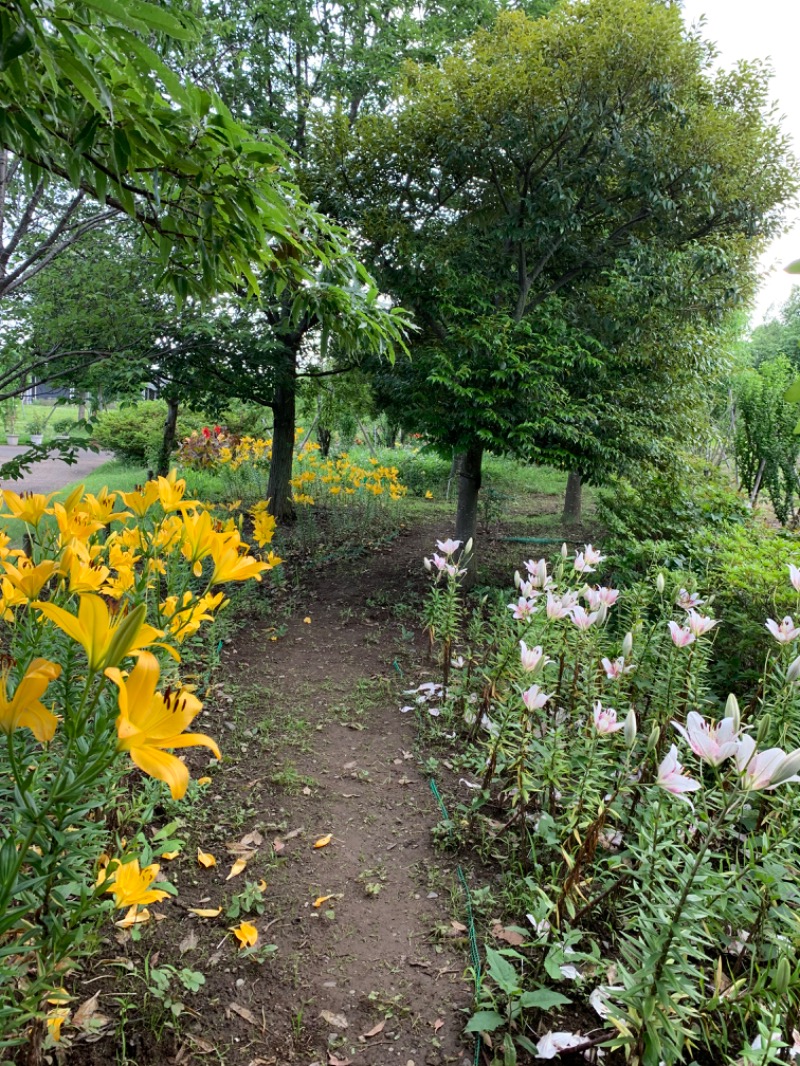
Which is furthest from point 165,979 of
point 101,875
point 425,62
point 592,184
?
point 425,62

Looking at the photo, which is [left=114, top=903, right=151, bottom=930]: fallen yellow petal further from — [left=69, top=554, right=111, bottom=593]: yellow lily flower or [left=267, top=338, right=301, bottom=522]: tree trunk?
[left=267, top=338, right=301, bottom=522]: tree trunk

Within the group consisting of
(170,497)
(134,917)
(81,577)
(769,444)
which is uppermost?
(769,444)

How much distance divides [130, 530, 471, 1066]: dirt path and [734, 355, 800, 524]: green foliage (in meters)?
6.46

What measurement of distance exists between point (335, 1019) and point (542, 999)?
1.68 ft

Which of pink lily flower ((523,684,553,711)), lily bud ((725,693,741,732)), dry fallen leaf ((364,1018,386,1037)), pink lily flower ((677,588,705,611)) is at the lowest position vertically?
dry fallen leaf ((364,1018,386,1037))

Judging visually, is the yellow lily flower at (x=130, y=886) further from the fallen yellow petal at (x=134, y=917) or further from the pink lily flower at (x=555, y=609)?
the pink lily flower at (x=555, y=609)

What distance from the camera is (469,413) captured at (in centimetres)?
412

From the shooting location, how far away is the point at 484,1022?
142 centimetres

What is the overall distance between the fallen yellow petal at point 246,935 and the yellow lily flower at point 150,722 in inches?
50.0

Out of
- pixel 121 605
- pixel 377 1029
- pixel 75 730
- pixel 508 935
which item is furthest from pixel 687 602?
pixel 75 730

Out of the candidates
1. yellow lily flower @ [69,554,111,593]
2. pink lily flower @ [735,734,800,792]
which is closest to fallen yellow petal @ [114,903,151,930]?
yellow lily flower @ [69,554,111,593]

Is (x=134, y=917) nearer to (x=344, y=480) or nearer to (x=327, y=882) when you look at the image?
(x=327, y=882)

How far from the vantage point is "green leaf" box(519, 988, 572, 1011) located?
1.40 m

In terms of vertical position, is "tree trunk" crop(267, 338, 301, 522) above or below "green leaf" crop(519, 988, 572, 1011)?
above
